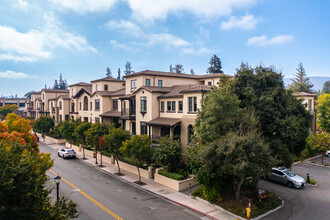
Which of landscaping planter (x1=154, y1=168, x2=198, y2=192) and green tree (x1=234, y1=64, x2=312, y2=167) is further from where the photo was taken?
landscaping planter (x1=154, y1=168, x2=198, y2=192)

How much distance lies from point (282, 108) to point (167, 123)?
12911 mm

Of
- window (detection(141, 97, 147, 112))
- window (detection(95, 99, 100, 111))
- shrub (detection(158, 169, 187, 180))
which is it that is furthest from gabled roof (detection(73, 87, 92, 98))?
shrub (detection(158, 169, 187, 180))

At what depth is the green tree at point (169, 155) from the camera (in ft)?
76.9

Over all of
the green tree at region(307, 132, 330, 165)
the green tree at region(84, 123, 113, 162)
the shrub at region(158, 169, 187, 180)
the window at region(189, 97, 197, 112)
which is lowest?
the shrub at region(158, 169, 187, 180)

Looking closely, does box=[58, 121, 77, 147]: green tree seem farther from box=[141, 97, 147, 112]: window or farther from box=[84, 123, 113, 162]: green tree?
box=[141, 97, 147, 112]: window

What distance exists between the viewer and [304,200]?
19734 millimetres

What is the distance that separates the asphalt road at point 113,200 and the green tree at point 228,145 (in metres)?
3.66

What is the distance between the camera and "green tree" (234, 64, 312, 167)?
18234mm

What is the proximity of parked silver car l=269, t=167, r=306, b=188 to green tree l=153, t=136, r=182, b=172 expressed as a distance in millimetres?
10202

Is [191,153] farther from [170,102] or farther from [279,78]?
[170,102]

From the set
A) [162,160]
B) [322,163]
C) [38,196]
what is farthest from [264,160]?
[322,163]

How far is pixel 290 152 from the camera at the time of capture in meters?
20.1

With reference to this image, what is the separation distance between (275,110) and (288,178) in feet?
28.3

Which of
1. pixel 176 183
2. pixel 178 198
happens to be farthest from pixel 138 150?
pixel 178 198
